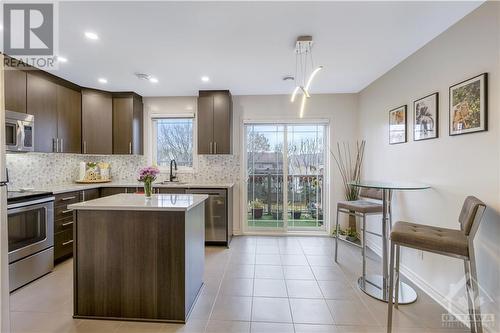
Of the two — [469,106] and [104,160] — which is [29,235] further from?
[469,106]

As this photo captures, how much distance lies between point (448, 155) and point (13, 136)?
14.3 ft

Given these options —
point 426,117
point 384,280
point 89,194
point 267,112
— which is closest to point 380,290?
point 384,280

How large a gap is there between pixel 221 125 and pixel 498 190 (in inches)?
130

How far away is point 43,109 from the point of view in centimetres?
317

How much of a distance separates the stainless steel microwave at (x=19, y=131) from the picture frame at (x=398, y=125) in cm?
434

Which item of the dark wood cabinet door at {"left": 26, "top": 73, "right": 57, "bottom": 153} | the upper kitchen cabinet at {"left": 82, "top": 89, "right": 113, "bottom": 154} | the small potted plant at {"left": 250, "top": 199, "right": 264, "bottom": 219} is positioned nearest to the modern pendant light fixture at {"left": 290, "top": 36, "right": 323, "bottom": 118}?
the small potted plant at {"left": 250, "top": 199, "right": 264, "bottom": 219}

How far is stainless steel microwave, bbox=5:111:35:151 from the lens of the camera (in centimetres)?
264

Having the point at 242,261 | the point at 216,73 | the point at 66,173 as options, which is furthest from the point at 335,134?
the point at 66,173

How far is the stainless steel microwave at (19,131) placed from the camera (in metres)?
2.64

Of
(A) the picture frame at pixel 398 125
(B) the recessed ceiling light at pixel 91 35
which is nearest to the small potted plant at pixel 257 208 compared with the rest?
(A) the picture frame at pixel 398 125

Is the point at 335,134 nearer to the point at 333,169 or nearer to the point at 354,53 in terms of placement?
the point at 333,169

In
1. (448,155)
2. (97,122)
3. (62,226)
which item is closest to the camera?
(448,155)

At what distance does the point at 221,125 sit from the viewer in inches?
158

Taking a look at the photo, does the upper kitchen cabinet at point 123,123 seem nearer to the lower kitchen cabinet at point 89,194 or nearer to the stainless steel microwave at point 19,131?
the lower kitchen cabinet at point 89,194
